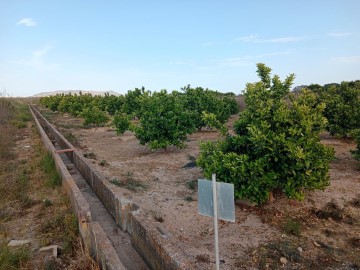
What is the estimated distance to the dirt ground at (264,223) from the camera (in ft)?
16.4

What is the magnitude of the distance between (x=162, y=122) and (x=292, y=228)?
792 cm

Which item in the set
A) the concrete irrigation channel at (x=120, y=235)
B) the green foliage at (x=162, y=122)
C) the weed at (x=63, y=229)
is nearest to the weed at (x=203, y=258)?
the concrete irrigation channel at (x=120, y=235)

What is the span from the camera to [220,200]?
327cm

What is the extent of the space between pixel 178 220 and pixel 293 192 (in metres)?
2.46

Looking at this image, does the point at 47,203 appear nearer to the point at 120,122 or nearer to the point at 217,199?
the point at 217,199

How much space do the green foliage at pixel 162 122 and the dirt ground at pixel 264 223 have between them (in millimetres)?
2471

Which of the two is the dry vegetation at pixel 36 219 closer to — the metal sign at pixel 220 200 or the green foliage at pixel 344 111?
the metal sign at pixel 220 200

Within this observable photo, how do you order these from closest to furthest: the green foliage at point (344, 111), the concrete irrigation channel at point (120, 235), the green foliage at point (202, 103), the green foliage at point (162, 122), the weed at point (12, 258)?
the concrete irrigation channel at point (120, 235) → the weed at point (12, 258) → the green foliage at point (162, 122) → the green foliage at point (344, 111) → the green foliage at point (202, 103)

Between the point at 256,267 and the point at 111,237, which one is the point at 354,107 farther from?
the point at 111,237

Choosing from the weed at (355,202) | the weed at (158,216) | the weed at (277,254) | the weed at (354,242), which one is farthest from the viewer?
the weed at (355,202)

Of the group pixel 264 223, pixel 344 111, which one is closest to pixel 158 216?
pixel 264 223

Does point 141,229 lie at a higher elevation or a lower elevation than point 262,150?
lower

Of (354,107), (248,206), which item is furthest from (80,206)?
(354,107)

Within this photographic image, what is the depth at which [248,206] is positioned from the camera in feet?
23.4
